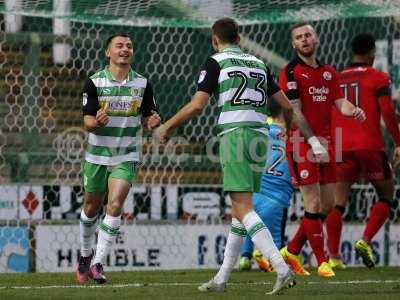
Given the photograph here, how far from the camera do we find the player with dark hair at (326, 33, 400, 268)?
11.0 meters

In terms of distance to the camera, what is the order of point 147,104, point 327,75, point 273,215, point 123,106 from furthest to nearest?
point 273,215 < point 327,75 < point 147,104 < point 123,106

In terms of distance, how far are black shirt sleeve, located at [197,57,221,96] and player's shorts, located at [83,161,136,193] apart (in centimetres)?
150

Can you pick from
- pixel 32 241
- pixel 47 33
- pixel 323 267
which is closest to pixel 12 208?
pixel 32 241

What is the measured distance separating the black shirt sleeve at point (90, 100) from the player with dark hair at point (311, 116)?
5.63ft

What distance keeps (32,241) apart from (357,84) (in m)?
3.48

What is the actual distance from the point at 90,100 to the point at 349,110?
6.85 feet

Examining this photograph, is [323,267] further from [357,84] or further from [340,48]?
[340,48]

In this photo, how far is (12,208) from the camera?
1131cm

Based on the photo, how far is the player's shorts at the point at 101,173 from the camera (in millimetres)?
8891

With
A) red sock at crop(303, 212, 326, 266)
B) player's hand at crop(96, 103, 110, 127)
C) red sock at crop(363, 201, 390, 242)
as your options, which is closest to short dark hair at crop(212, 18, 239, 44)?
player's hand at crop(96, 103, 110, 127)

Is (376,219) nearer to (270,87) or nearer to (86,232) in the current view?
(86,232)

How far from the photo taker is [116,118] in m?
8.93

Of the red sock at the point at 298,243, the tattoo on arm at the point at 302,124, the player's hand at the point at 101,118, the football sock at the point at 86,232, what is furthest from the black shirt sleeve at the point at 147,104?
the red sock at the point at 298,243

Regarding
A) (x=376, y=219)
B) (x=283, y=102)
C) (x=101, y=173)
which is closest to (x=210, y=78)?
(x=283, y=102)
